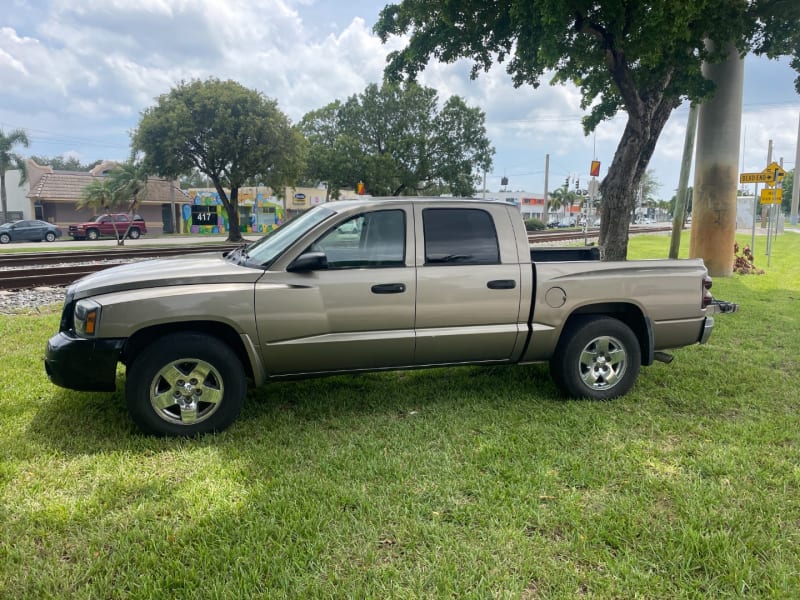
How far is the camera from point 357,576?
264 centimetres

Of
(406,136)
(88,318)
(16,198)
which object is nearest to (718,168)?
(88,318)

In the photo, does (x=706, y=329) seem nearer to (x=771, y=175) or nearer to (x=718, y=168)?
(x=718, y=168)

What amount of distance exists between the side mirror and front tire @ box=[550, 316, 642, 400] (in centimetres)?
224

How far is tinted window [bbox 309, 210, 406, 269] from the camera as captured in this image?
4.41 m

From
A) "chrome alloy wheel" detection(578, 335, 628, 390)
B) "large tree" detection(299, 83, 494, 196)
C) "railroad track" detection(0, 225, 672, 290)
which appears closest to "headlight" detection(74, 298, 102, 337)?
"chrome alloy wheel" detection(578, 335, 628, 390)

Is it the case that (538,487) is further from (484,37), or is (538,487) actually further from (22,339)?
(484,37)

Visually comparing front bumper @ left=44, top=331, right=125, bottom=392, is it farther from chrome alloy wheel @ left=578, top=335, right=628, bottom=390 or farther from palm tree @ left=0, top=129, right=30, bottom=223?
palm tree @ left=0, top=129, right=30, bottom=223

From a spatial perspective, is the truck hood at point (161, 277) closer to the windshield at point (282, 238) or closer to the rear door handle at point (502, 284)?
the windshield at point (282, 238)

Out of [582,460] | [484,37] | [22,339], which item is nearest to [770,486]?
[582,460]

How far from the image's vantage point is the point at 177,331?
4102 millimetres

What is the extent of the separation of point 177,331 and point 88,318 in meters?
0.58

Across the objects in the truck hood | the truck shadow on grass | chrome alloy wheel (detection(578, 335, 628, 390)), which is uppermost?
the truck hood

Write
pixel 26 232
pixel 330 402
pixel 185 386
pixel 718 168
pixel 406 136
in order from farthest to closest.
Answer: pixel 406 136 < pixel 26 232 < pixel 718 168 < pixel 330 402 < pixel 185 386

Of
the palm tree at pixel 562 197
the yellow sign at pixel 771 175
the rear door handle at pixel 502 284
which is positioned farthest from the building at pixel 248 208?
the palm tree at pixel 562 197
